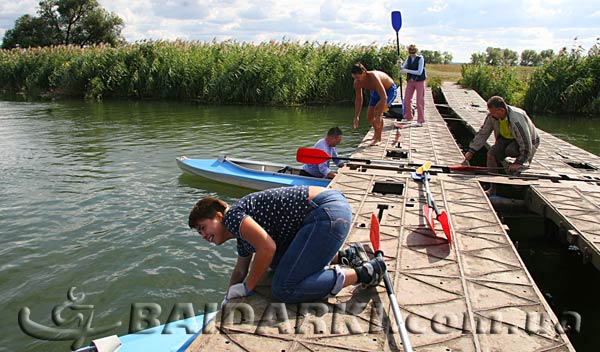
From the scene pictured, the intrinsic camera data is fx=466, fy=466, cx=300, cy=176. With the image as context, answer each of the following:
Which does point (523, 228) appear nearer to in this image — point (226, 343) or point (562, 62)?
point (226, 343)

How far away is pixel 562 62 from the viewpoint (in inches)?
818

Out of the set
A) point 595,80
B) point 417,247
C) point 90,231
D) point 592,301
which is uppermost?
point 595,80

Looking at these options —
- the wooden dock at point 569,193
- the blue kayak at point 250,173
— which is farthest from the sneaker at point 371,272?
the blue kayak at point 250,173

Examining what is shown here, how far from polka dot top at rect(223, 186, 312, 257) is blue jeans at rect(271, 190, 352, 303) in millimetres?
82

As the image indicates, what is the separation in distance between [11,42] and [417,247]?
6182cm

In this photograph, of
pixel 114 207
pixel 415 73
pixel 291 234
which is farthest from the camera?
pixel 415 73

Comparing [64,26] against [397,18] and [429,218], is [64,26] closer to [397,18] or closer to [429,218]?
[397,18]

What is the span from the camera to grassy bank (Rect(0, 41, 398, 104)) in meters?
23.4

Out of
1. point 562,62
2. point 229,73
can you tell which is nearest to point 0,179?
point 229,73

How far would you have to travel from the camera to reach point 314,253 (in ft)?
11.9

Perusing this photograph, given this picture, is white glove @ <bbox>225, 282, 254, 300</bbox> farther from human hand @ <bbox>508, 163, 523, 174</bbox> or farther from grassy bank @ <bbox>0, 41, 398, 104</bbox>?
grassy bank @ <bbox>0, 41, 398, 104</bbox>

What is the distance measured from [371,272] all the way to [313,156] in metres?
4.12

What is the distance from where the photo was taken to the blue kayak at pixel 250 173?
8.49 m

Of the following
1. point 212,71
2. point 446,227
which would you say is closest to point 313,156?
point 446,227
